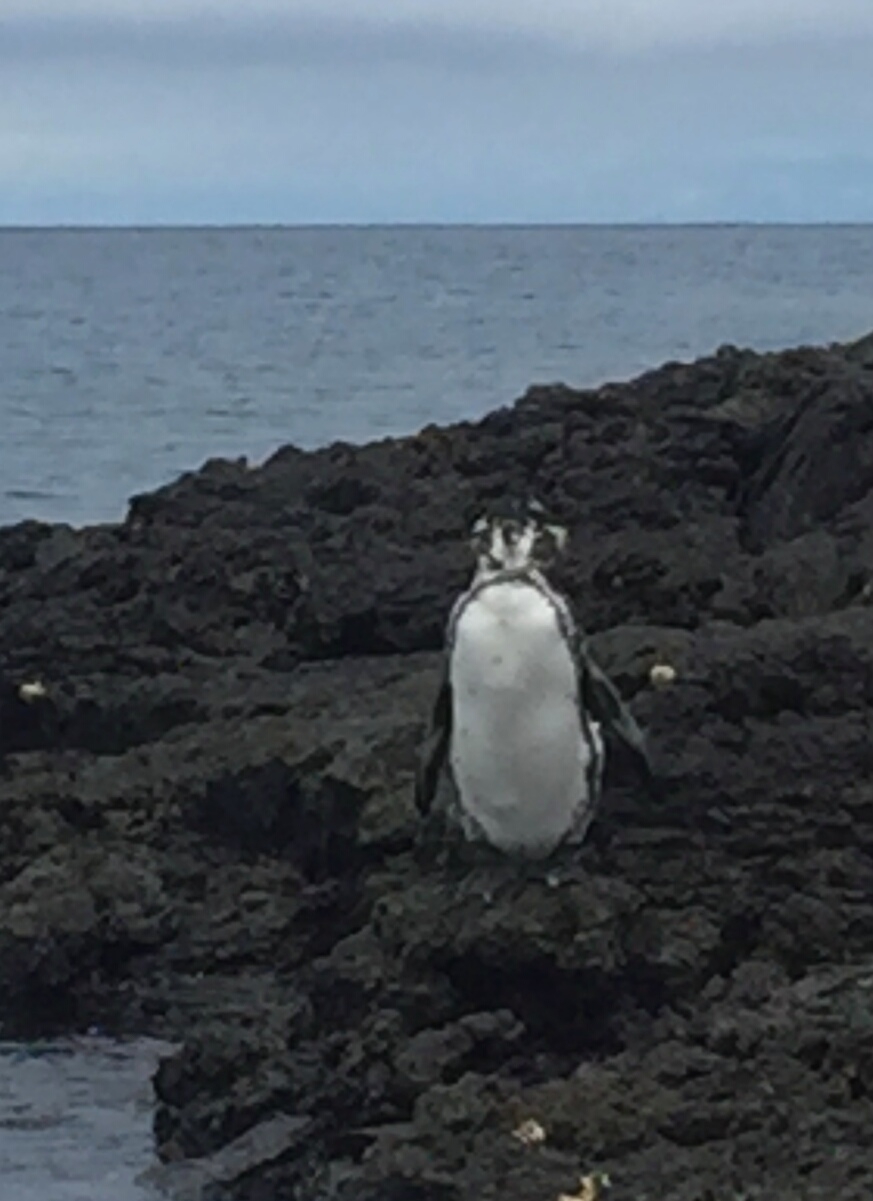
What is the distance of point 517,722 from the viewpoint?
1199 cm

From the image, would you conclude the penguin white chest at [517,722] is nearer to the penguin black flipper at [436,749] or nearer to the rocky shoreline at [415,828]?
the penguin black flipper at [436,749]

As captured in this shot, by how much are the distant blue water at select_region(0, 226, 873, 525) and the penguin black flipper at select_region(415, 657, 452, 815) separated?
2346 centimetres

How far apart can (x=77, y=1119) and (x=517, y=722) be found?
2.31 metres

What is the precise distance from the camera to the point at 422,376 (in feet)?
200

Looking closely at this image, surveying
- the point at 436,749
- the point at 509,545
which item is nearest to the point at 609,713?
the point at 436,749

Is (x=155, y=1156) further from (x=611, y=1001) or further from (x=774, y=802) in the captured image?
(x=774, y=802)

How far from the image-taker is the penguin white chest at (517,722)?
11.8 m

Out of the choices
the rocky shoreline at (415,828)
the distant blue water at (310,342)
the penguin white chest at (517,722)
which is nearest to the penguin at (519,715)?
the penguin white chest at (517,722)

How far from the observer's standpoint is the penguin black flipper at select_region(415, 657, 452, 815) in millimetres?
12234

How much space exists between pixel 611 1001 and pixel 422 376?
49951mm

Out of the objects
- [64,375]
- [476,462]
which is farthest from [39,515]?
[64,375]

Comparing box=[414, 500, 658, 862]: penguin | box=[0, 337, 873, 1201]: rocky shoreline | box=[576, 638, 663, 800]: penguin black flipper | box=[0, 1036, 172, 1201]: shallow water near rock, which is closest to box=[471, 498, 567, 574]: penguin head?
box=[414, 500, 658, 862]: penguin

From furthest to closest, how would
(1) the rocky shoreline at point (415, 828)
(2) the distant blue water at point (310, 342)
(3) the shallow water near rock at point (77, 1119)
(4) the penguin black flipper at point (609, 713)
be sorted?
(2) the distant blue water at point (310, 342) < (4) the penguin black flipper at point (609, 713) < (3) the shallow water near rock at point (77, 1119) < (1) the rocky shoreline at point (415, 828)

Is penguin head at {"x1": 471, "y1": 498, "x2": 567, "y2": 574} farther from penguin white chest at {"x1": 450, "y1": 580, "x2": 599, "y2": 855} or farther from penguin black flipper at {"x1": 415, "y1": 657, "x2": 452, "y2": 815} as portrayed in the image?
penguin black flipper at {"x1": 415, "y1": 657, "x2": 452, "y2": 815}
